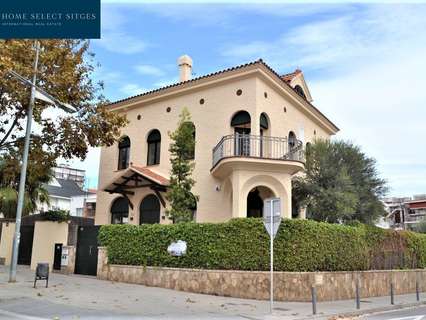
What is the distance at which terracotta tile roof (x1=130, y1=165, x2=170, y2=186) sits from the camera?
74.6 feet

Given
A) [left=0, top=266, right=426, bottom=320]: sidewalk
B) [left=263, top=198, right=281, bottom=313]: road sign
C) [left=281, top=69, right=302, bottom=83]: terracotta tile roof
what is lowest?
[left=0, top=266, right=426, bottom=320]: sidewalk

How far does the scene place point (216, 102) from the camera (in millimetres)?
23219

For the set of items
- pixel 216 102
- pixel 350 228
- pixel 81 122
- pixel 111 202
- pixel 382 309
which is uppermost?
pixel 216 102

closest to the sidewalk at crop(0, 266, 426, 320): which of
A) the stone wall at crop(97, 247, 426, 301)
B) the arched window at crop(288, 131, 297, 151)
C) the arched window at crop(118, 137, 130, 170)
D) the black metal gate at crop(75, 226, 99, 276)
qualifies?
the stone wall at crop(97, 247, 426, 301)

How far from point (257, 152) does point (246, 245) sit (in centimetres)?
568

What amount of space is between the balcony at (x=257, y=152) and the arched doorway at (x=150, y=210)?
14.0 ft

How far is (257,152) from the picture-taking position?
21359mm

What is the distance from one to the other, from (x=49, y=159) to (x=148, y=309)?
10.0 metres

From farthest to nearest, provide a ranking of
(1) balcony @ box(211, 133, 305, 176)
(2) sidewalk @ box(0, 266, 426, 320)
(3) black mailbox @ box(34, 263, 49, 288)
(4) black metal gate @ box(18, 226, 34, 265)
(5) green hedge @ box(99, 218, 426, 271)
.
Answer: (4) black metal gate @ box(18, 226, 34, 265) < (1) balcony @ box(211, 133, 305, 176) < (5) green hedge @ box(99, 218, 426, 271) < (3) black mailbox @ box(34, 263, 49, 288) < (2) sidewalk @ box(0, 266, 426, 320)

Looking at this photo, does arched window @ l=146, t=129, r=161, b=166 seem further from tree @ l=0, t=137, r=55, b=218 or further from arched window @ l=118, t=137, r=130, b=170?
tree @ l=0, t=137, r=55, b=218

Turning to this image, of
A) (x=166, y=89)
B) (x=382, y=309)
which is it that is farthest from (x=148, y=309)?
(x=166, y=89)

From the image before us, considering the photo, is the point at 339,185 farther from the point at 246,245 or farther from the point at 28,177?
the point at 28,177

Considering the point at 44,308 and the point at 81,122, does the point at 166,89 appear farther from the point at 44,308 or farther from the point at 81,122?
the point at 44,308

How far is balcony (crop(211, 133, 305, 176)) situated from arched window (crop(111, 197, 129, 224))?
6589 millimetres
